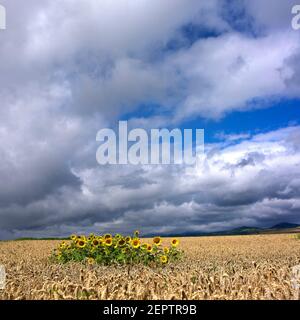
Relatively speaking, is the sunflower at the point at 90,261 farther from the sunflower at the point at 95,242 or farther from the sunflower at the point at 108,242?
the sunflower at the point at 95,242

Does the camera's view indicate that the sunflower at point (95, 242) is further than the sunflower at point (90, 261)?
Yes

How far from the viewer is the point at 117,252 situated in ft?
50.6

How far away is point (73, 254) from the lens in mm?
16078

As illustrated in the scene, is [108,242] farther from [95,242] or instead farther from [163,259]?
[163,259]

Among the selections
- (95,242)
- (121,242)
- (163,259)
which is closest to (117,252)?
(121,242)

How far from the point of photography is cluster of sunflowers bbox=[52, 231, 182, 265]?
596 inches

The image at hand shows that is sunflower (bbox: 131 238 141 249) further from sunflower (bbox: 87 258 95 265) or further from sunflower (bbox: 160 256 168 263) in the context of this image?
sunflower (bbox: 87 258 95 265)

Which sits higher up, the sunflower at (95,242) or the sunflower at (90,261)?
the sunflower at (95,242)

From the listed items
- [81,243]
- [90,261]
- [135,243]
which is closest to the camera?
[90,261]

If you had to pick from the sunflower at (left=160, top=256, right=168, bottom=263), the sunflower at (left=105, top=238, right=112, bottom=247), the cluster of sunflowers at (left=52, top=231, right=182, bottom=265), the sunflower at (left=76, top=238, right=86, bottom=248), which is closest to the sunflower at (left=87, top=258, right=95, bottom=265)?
the cluster of sunflowers at (left=52, top=231, right=182, bottom=265)

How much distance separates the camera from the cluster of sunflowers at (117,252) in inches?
596

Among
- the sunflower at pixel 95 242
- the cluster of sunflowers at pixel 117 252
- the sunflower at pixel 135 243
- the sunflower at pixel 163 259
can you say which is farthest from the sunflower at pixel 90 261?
the sunflower at pixel 163 259
